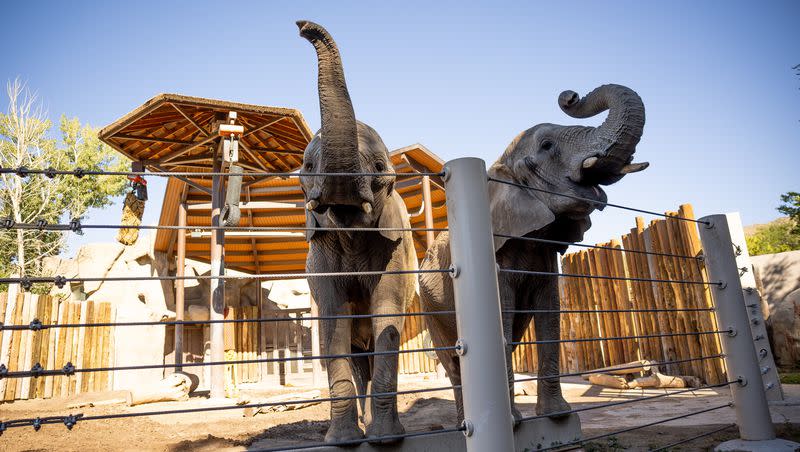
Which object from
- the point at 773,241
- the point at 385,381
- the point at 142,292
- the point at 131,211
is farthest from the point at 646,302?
the point at 773,241

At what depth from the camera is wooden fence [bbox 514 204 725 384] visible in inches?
289

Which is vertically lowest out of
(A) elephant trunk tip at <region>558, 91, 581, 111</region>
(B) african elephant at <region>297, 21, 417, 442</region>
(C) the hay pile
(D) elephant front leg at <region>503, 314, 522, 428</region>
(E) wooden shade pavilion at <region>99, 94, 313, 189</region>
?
(D) elephant front leg at <region>503, 314, 522, 428</region>

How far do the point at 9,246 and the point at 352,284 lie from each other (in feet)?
71.2

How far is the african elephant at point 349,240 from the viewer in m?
2.55

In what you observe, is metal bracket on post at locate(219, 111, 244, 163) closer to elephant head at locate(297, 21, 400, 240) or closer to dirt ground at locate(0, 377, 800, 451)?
dirt ground at locate(0, 377, 800, 451)

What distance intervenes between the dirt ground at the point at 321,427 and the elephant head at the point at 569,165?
1.40m

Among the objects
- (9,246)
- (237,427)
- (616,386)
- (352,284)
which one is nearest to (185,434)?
(237,427)

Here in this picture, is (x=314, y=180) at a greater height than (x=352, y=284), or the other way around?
(x=314, y=180)

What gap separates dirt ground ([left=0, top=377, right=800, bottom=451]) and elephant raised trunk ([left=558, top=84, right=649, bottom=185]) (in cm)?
160

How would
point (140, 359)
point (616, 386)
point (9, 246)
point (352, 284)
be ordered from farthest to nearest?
point (9, 246) < point (140, 359) < point (616, 386) < point (352, 284)

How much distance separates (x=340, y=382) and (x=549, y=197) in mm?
1597

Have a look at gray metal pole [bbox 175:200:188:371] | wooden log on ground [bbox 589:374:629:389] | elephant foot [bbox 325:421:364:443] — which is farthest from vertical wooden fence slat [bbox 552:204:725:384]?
gray metal pole [bbox 175:200:188:371]

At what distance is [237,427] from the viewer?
6039 millimetres

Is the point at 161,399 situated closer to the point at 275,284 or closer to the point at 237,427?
the point at 237,427
